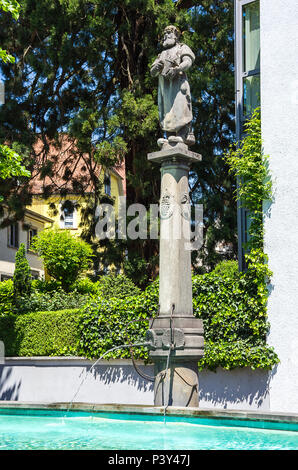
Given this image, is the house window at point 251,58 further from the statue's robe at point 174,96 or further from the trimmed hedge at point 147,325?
the statue's robe at point 174,96

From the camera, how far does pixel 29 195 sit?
18266 mm

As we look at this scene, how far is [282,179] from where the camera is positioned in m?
12.7

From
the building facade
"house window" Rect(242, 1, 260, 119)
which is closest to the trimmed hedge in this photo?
the building facade

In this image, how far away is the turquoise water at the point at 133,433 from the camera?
611 centimetres

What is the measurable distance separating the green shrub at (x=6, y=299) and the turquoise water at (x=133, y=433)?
9312mm

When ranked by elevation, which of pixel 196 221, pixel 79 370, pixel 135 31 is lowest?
pixel 79 370

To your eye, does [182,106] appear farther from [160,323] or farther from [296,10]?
[296,10]

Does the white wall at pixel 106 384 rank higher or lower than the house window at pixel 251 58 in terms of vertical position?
lower

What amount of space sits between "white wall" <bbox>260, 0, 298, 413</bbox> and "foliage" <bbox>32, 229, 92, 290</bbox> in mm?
9187

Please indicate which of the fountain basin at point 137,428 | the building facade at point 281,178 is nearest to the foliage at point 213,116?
the building facade at point 281,178

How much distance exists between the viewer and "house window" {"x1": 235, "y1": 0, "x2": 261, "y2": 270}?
1448 centimetres

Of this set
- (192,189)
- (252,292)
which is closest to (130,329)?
(252,292)
